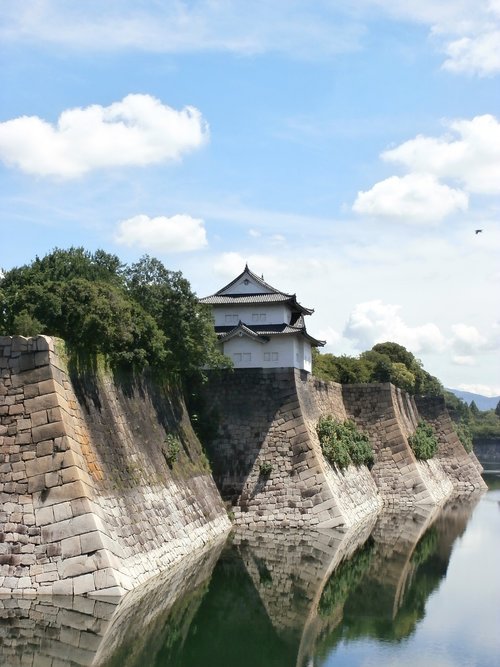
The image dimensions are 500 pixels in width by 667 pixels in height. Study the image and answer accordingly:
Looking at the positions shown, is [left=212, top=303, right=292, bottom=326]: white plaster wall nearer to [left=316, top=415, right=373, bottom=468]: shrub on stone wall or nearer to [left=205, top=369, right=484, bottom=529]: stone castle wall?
[left=205, top=369, right=484, bottom=529]: stone castle wall

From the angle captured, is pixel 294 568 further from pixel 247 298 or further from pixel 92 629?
pixel 247 298

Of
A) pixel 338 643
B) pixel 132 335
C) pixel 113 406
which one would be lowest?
pixel 338 643

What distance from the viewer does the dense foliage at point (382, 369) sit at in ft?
167

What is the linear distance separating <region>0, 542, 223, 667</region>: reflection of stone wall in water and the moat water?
0.02m

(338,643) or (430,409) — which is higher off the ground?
(430,409)

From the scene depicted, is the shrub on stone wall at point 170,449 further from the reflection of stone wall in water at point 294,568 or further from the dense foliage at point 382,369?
the dense foliage at point 382,369

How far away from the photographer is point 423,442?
44.8m

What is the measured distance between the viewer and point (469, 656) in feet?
48.7

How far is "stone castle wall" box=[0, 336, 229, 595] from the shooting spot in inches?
632

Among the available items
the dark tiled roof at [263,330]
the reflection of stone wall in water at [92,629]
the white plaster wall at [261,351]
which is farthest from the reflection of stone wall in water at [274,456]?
the reflection of stone wall in water at [92,629]

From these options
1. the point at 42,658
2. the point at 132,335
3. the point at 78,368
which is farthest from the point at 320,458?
the point at 42,658

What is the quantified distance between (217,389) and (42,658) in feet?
63.3

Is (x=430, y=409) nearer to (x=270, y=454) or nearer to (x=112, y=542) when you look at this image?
(x=270, y=454)

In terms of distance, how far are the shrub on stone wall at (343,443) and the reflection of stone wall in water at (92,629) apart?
15760 mm
